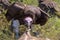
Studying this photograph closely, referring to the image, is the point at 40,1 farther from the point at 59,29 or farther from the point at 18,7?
the point at 18,7

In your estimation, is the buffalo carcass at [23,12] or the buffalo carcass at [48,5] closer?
the buffalo carcass at [23,12]

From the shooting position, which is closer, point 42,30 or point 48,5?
point 42,30

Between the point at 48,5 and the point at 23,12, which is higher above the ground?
the point at 23,12

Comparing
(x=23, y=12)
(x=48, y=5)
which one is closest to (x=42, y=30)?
(x=48, y=5)

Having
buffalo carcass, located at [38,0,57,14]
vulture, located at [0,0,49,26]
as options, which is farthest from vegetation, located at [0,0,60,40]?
vulture, located at [0,0,49,26]

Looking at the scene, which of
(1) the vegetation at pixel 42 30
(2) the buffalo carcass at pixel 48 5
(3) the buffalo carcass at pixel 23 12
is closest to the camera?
(3) the buffalo carcass at pixel 23 12

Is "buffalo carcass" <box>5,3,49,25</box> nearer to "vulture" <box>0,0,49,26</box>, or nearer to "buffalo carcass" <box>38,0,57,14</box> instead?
"vulture" <box>0,0,49,26</box>

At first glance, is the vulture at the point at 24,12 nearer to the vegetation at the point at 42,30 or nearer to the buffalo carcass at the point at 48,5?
the vegetation at the point at 42,30

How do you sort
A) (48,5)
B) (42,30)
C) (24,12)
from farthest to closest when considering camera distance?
1. (48,5)
2. (42,30)
3. (24,12)

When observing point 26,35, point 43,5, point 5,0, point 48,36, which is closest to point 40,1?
point 43,5

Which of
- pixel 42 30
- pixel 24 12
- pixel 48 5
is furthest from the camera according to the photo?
pixel 48 5

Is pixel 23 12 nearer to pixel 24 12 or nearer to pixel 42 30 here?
A: pixel 24 12

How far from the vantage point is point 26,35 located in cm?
152

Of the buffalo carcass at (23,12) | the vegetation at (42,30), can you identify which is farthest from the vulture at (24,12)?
the vegetation at (42,30)
